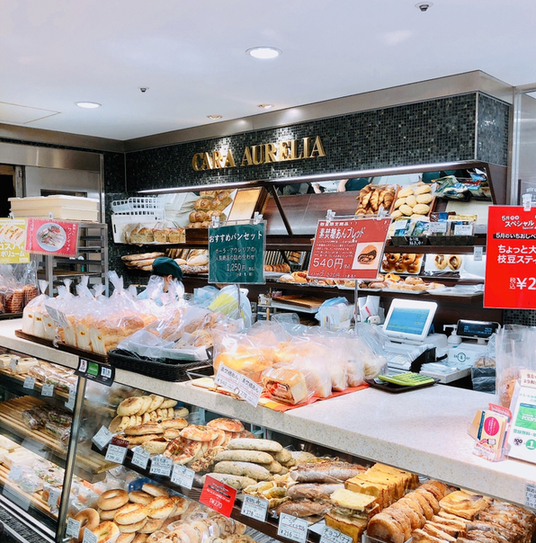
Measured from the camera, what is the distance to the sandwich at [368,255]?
216cm

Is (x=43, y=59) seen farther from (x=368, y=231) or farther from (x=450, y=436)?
(x=450, y=436)

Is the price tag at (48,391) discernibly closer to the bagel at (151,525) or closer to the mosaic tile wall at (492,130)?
the bagel at (151,525)

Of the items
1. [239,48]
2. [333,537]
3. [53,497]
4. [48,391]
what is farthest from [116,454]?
[239,48]

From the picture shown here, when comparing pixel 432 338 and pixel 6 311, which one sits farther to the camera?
pixel 432 338

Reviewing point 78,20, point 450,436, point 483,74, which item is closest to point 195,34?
point 78,20

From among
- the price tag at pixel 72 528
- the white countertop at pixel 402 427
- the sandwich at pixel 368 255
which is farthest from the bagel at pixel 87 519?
the sandwich at pixel 368 255

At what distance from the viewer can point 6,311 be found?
3.49 m

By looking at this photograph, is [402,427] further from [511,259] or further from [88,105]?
[88,105]

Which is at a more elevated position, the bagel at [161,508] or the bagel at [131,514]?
the bagel at [161,508]

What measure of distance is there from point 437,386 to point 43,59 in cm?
343

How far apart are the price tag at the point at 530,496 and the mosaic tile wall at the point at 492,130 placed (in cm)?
356

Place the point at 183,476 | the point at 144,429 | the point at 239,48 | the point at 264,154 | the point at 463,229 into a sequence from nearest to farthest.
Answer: the point at 183,476 → the point at 144,429 → the point at 239,48 → the point at 463,229 → the point at 264,154

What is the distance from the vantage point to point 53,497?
244cm

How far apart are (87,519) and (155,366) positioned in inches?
29.8
